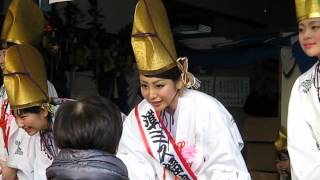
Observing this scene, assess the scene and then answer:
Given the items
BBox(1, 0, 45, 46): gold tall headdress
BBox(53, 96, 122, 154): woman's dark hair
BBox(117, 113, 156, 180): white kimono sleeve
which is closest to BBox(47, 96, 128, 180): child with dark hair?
BBox(53, 96, 122, 154): woman's dark hair

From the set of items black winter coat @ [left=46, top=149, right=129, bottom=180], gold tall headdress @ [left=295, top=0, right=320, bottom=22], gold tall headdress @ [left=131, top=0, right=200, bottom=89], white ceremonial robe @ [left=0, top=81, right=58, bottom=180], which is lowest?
white ceremonial robe @ [left=0, top=81, right=58, bottom=180]

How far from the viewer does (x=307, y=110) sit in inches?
99.1

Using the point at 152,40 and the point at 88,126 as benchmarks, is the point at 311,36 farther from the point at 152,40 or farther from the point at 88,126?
the point at 88,126

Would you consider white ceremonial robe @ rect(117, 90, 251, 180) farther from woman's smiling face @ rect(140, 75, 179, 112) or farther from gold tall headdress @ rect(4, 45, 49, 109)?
gold tall headdress @ rect(4, 45, 49, 109)

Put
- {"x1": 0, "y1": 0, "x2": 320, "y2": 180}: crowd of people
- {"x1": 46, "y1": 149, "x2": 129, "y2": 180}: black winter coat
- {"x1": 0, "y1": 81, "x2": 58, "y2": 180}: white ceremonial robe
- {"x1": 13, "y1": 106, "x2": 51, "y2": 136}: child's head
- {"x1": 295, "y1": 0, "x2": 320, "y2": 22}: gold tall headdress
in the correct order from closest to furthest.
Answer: {"x1": 46, "y1": 149, "x2": 129, "y2": 180}: black winter coat
{"x1": 0, "y1": 0, "x2": 320, "y2": 180}: crowd of people
{"x1": 295, "y1": 0, "x2": 320, "y2": 22}: gold tall headdress
{"x1": 13, "y1": 106, "x2": 51, "y2": 136}: child's head
{"x1": 0, "y1": 81, "x2": 58, "y2": 180}: white ceremonial robe

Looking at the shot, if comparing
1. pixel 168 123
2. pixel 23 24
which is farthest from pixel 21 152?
pixel 168 123

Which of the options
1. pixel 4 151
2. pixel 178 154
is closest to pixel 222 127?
pixel 178 154

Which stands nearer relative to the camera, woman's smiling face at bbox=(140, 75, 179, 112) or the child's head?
woman's smiling face at bbox=(140, 75, 179, 112)

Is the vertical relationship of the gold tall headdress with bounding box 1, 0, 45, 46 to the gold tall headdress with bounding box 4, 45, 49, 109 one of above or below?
above

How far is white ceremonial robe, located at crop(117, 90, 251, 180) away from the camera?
263 cm

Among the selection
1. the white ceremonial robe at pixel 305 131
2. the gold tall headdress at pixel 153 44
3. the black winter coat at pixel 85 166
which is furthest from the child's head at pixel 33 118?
the black winter coat at pixel 85 166

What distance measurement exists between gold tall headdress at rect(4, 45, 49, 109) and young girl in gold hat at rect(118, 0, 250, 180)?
0.67 meters

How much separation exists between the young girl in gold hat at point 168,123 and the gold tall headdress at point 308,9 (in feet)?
2.09

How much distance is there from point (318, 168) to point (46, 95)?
1.71m
